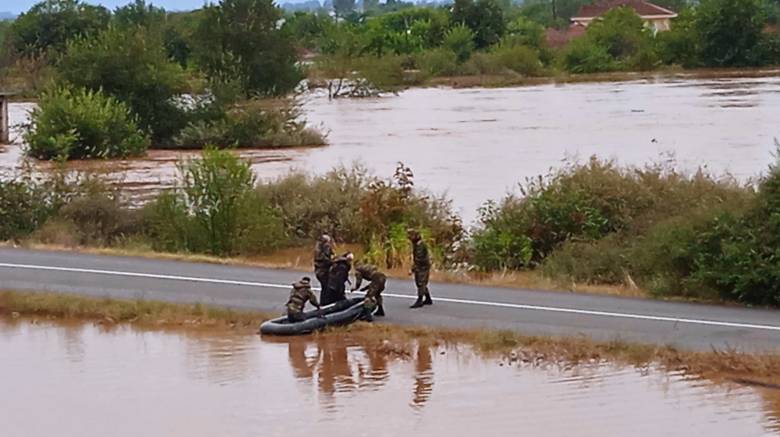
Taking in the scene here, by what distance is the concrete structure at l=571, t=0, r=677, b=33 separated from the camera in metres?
137

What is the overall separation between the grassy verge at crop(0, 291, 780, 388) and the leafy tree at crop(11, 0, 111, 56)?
255 feet

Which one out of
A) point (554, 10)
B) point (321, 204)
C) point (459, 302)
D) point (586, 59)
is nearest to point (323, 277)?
point (459, 302)

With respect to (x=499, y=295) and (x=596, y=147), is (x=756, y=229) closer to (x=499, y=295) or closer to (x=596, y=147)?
(x=499, y=295)

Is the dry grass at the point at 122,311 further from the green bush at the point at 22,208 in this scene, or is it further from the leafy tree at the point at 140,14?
the leafy tree at the point at 140,14

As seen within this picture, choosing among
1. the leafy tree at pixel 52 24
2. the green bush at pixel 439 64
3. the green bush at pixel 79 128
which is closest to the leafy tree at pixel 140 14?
the leafy tree at pixel 52 24

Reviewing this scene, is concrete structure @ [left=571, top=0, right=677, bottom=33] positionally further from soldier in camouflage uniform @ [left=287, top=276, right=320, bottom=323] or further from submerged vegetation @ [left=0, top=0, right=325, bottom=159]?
soldier in camouflage uniform @ [left=287, top=276, right=320, bottom=323]

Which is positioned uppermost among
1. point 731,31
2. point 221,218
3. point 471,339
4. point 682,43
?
point 731,31

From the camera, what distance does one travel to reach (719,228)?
2220 cm

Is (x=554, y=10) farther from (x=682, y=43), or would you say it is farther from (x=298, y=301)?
(x=298, y=301)

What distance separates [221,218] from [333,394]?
1186 centimetres

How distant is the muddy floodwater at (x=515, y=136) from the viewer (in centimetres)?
4150

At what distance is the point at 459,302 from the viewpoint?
21.0 m

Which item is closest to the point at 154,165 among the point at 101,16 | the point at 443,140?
the point at 443,140

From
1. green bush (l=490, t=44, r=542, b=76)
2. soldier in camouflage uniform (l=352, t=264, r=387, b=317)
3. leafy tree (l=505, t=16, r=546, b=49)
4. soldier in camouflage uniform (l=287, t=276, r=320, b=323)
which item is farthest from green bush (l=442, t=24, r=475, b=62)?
soldier in camouflage uniform (l=287, t=276, r=320, b=323)
